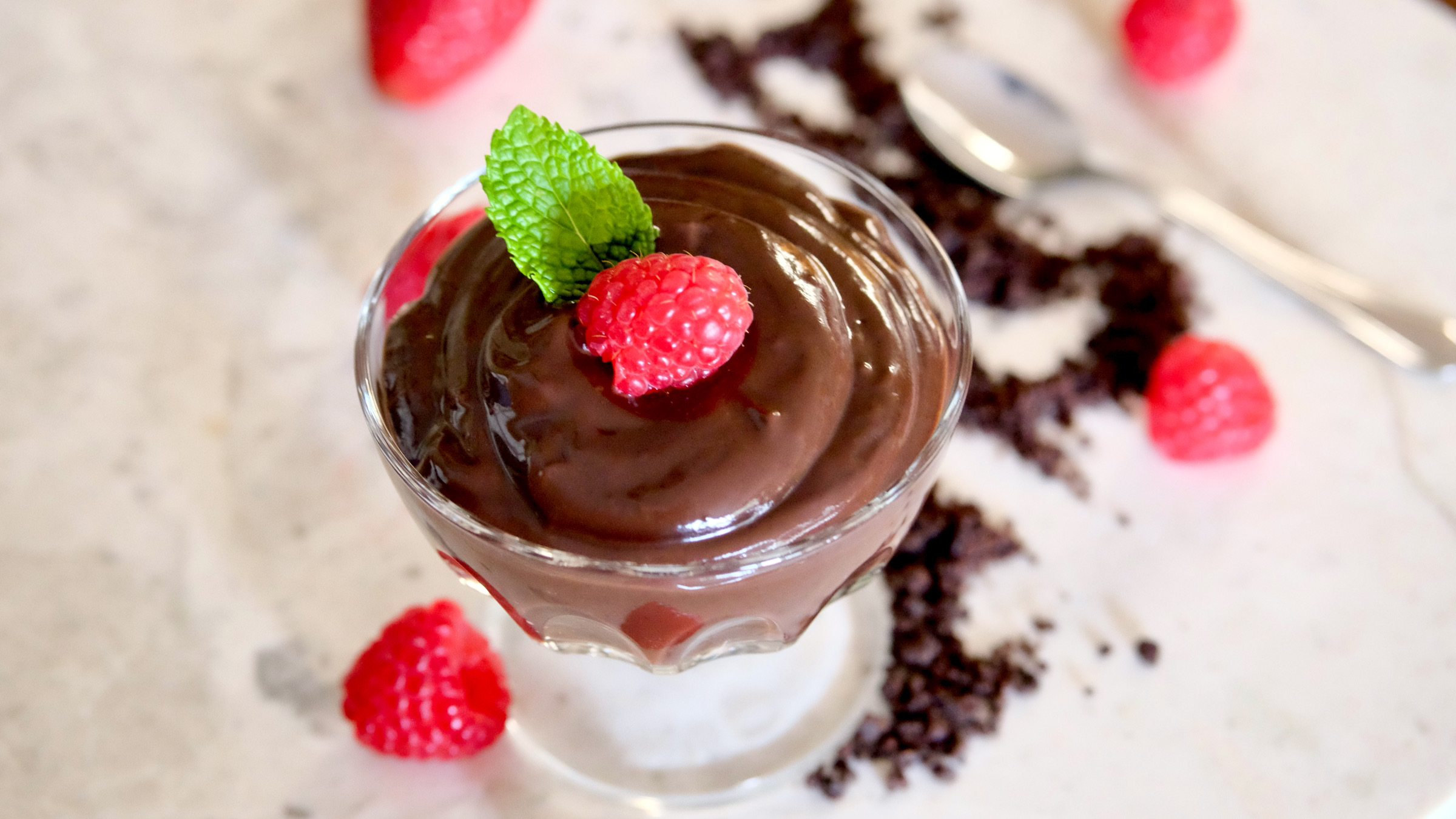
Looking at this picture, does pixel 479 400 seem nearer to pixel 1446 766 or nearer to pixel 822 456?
pixel 822 456

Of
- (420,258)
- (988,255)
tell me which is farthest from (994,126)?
(420,258)

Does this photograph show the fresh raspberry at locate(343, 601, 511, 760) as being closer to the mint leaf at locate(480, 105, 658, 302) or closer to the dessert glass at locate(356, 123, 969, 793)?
the dessert glass at locate(356, 123, 969, 793)

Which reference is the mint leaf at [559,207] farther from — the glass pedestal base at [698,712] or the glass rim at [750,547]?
the glass pedestal base at [698,712]

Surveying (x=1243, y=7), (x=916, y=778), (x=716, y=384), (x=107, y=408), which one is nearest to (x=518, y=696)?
(x=916, y=778)

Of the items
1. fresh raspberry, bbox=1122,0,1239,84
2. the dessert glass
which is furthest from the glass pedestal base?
fresh raspberry, bbox=1122,0,1239,84

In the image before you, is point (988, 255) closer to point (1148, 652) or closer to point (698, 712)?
point (1148, 652)

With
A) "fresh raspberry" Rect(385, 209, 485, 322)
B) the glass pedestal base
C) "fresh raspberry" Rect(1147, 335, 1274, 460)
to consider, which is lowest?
the glass pedestal base
